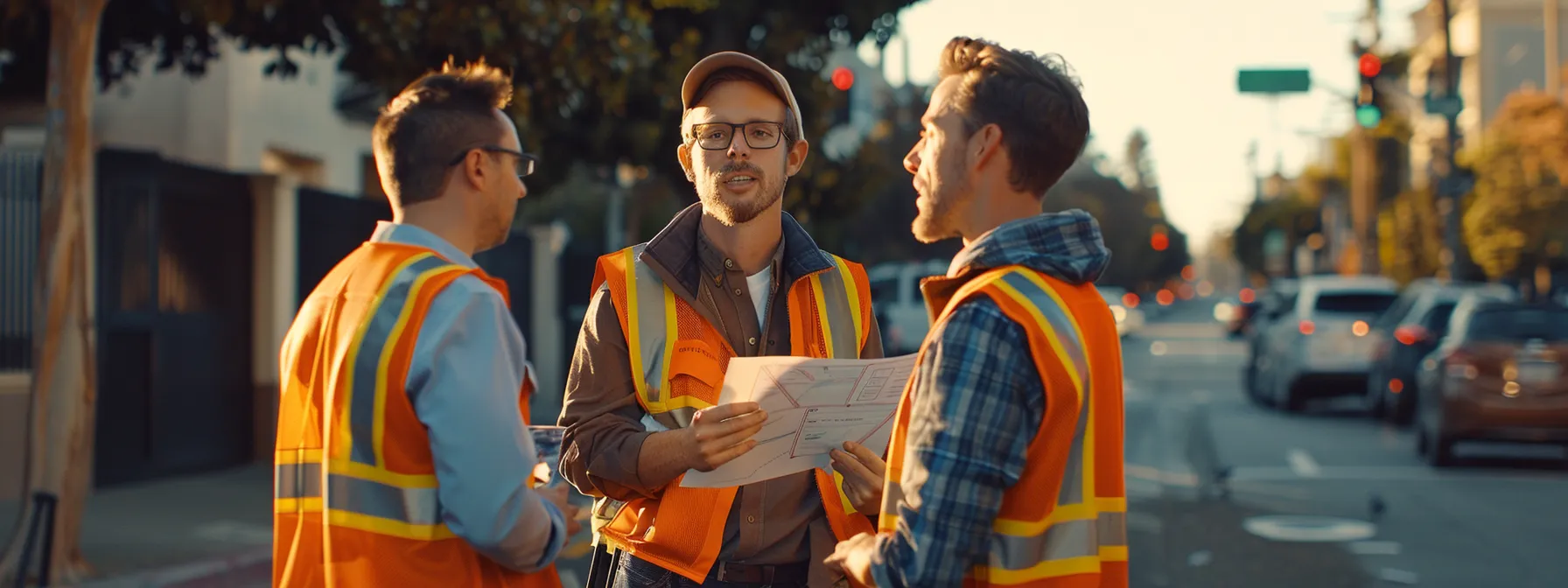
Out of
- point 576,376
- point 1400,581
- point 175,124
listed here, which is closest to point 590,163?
point 175,124

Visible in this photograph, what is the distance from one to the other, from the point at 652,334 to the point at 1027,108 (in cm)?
107

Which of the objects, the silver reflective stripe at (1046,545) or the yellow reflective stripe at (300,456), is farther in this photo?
the yellow reflective stripe at (300,456)

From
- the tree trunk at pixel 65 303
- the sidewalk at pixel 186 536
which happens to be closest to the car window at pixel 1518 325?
the sidewalk at pixel 186 536

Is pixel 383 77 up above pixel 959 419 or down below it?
above

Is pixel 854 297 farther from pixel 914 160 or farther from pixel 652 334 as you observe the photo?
pixel 914 160

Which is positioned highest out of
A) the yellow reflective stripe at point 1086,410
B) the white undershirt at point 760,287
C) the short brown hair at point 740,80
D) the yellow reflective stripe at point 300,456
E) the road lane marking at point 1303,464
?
the short brown hair at point 740,80

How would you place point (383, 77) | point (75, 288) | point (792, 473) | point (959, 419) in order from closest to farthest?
point (959, 419) → point (792, 473) → point (75, 288) → point (383, 77)

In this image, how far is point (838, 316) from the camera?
139 inches

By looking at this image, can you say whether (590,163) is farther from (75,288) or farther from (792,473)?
(792,473)

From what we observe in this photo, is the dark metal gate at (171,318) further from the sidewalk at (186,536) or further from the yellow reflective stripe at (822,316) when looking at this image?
the yellow reflective stripe at (822,316)

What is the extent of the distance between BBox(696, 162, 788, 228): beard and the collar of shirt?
0.66 metres

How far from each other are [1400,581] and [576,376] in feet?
21.6

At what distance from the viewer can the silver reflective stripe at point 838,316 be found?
350 cm

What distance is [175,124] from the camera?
16.5m
